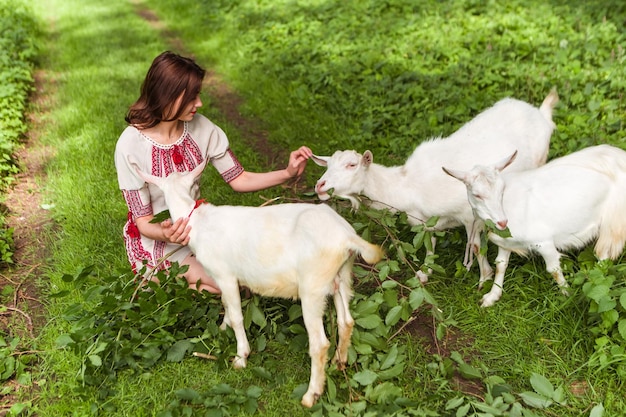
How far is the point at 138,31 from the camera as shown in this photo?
9.48 m

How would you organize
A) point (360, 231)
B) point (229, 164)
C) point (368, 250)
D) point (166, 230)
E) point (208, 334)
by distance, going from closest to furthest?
point (368, 250) < point (166, 230) < point (208, 334) < point (229, 164) < point (360, 231)

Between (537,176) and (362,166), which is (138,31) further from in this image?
(537,176)

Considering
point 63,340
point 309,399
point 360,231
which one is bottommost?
point 360,231

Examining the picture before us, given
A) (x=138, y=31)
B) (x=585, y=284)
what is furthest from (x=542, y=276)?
(x=138, y=31)

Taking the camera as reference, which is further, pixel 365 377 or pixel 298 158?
pixel 298 158

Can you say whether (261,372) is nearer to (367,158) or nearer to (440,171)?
(367,158)

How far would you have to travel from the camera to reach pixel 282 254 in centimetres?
261

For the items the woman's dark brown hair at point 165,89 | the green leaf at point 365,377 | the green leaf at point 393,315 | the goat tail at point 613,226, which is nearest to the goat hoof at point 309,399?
the green leaf at point 365,377

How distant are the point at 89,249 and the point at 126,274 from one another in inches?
36.6

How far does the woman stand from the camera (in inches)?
117

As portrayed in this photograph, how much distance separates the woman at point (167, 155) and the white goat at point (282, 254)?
0.58ft

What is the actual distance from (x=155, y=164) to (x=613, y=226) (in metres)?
2.63

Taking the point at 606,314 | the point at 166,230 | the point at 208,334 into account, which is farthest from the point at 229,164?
the point at 606,314

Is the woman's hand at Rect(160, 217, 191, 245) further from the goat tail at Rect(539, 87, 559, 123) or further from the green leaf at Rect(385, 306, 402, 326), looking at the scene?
the goat tail at Rect(539, 87, 559, 123)
